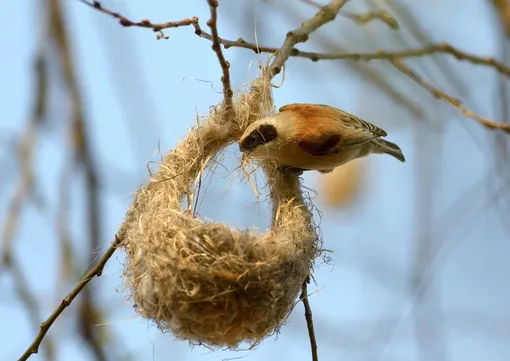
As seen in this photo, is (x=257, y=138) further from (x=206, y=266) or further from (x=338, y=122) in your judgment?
(x=206, y=266)

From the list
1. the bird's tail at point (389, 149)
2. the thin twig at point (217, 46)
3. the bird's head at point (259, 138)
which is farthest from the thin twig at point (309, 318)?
the bird's tail at point (389, 149)

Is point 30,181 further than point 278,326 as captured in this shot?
Yes

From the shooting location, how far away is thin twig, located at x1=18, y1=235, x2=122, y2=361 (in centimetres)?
265

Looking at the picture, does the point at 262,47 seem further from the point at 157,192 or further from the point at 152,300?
the point at 152,300

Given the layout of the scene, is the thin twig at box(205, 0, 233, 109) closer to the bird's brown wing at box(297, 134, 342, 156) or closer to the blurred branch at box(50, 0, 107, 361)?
the bird's brown wing at box(297, 134, 342, 156)

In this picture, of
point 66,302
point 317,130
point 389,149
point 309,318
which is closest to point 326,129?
point 317,130

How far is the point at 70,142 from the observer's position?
340cm

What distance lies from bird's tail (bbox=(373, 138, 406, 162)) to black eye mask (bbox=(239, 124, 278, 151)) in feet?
3.04

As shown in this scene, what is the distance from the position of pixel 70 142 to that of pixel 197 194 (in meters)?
0.72

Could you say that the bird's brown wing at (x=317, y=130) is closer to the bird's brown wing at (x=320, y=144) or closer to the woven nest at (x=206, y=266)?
the bird's brown wing at (x=320, y=144)

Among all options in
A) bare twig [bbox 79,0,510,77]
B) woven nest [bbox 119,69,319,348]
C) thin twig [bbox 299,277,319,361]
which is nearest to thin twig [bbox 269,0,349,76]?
bare twig [bbox 79,0,510,77]

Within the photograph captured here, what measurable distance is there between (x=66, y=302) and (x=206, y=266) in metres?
0.57

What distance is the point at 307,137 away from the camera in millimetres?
3432

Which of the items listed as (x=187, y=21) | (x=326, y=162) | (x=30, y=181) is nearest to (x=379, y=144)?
(x=326, y=162)
